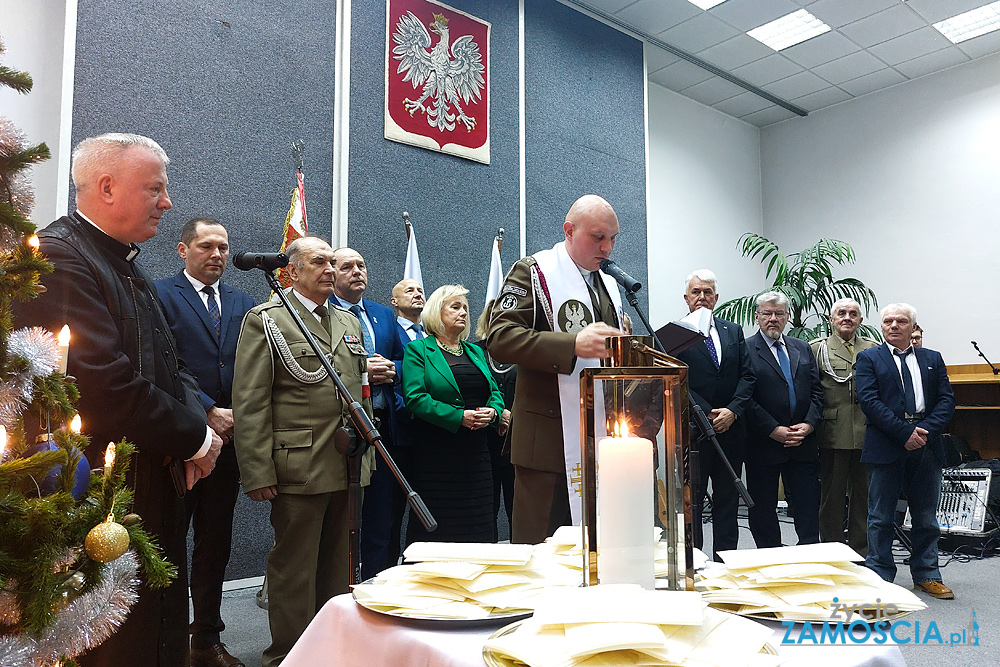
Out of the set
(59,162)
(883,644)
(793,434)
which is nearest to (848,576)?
(883,644)

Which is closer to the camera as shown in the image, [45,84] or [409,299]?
[45,84]

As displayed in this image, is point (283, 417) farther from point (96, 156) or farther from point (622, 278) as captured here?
point (622, 278)

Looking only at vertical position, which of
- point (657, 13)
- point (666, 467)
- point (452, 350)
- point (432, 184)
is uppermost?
point (657, 13)

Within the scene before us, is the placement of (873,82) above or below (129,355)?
above

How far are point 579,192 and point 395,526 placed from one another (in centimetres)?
274

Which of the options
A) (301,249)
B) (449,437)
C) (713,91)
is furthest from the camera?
(713,91)

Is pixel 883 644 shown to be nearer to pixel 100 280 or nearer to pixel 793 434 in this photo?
pixel 100 280

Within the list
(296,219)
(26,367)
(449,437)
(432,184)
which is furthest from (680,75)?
(26,367)

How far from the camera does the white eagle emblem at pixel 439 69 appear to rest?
13.3 feet

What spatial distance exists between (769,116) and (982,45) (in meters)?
1.85

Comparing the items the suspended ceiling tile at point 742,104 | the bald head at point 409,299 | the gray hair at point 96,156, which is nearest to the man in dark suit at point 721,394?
the bald head at point 409,299

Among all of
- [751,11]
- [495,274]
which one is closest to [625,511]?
[495,274]

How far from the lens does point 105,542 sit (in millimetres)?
1000

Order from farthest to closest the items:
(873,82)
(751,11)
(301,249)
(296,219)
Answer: (873,82) < (751,11) < (296,219) < (301,249)
